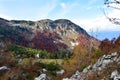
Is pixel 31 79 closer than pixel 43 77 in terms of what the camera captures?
No

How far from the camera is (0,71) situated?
8456cm

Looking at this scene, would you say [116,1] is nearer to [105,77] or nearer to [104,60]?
[105,77]

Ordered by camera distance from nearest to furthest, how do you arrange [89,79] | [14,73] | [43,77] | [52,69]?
[89,79]
[43,77]
[14,73]
[52,69]

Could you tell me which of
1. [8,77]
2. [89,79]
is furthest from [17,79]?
[89,79]

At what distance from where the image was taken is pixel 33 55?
198625 mm

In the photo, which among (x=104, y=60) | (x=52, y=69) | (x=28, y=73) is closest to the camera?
(x=104, y=60)

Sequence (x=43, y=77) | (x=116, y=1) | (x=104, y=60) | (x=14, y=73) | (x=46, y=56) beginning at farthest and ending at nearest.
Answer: (x=46, y=56) → (x=14, y=73) → (x=43, y=77) → (x=104, y=60) → (x=116, y=1)

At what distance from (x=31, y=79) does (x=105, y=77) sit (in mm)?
58916

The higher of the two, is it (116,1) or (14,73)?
(116,1)

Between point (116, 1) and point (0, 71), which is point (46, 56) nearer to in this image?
point (0, 71)

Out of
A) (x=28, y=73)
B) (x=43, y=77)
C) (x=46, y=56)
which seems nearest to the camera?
(x=43, y=77)

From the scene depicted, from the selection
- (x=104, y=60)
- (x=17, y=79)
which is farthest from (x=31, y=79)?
(x=104, y=60)

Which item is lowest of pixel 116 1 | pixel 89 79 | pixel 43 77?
pixel 43 77

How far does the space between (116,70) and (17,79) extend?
5739cm
